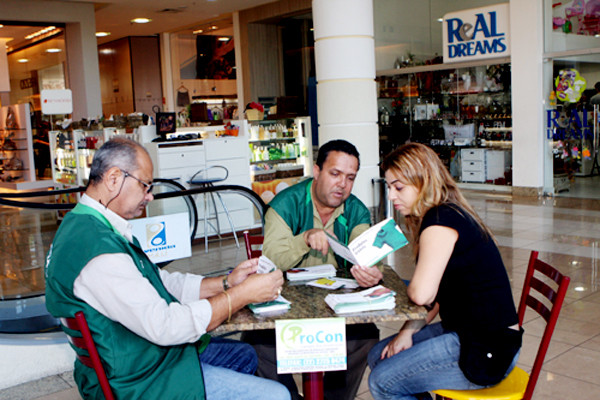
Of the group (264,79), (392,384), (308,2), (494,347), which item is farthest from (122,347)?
(264,79)

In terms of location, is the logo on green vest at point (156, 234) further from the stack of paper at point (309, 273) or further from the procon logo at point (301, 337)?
the procon logo at point (301, 337)

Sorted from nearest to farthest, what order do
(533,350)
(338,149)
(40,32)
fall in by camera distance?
1. (338,149)
2. (533,350)
3. (40,32)

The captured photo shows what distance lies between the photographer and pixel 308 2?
508 inches

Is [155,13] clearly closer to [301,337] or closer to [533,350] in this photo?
[533,350]

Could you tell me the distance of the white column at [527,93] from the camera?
10.1m

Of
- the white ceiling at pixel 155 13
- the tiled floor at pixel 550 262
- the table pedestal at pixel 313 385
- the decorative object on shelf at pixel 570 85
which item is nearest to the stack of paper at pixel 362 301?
the table pedestal at pixel 313 385

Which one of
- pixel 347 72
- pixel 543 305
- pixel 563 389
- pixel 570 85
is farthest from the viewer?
pixel 570 85

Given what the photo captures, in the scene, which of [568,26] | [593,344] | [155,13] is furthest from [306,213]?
[155,13]

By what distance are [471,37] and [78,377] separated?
34.1ft

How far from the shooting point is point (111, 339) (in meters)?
1.89

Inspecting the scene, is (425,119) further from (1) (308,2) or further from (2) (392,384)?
(2) (392,384)

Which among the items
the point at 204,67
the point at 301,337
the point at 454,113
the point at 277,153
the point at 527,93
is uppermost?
the point at 204,67

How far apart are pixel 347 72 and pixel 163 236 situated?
7.71 feet

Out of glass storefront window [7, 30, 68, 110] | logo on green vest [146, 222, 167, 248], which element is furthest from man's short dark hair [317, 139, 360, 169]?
glass storefront window [7, 30, 68, 110]
